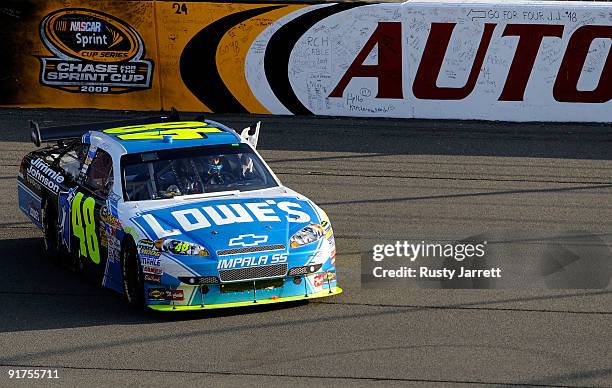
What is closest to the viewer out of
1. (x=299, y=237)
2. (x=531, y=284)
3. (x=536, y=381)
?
(x=536, y=381)

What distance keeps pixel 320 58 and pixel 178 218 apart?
10.1m

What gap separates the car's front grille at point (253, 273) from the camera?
9.78 metres

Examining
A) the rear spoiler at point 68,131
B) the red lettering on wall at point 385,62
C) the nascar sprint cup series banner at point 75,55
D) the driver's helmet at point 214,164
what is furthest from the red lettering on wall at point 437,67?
the driver's helmet at point 214,164

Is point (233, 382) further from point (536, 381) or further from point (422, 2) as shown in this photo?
point (422, 2)

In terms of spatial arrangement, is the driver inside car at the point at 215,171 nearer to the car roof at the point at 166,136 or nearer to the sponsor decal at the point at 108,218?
the car roof at the point at 166,136

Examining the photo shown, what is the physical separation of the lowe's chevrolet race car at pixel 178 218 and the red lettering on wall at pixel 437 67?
7.73m

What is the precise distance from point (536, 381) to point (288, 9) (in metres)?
12.7

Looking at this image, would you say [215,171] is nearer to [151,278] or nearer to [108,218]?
[108,218]

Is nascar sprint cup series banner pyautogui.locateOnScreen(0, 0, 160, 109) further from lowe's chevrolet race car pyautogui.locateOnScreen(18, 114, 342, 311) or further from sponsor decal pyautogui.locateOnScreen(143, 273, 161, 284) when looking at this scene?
sponsor decal pyautogui.locateOnScreen(143, 273, 161, 284)

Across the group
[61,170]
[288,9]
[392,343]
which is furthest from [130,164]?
[288,9]

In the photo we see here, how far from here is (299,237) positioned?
10.1 m

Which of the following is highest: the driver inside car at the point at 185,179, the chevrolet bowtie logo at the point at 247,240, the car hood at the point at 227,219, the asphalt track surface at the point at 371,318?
the driver inside car at the point at 185,179

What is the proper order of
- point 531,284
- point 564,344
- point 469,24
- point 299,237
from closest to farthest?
point 564,344 → point 299,237 → point 531,284 → point 469,24

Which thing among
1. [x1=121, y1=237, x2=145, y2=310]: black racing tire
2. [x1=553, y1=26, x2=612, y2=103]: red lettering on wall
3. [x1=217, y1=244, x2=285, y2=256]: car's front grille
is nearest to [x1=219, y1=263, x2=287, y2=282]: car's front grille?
[x1=217, y1=244, x2=285, y2=256]: car's front grille
